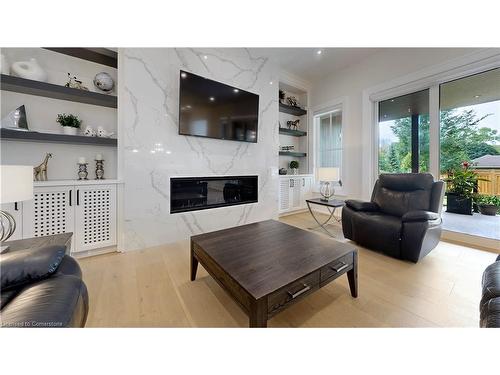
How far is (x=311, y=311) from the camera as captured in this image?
1306mm

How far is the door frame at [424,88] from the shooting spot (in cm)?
233

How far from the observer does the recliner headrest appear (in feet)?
7.63

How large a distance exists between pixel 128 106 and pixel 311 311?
279cm

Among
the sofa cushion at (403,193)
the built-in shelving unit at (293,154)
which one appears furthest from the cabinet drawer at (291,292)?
the built-in shelving unit at (293,154)

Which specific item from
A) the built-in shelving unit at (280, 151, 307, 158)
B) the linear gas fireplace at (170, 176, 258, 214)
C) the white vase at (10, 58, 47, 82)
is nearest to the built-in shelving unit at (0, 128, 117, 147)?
the white vase at (10, 58, 47, 82)

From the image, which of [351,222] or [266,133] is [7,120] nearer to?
[266,133]

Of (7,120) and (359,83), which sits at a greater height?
(359,83)

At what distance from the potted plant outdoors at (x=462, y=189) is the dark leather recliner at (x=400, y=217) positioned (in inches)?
32.0

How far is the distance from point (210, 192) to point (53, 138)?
6.13ft

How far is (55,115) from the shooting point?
2.15 m

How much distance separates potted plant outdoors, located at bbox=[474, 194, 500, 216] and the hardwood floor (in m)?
0.94

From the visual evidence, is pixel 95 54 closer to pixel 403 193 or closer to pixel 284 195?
pixel 284 195
